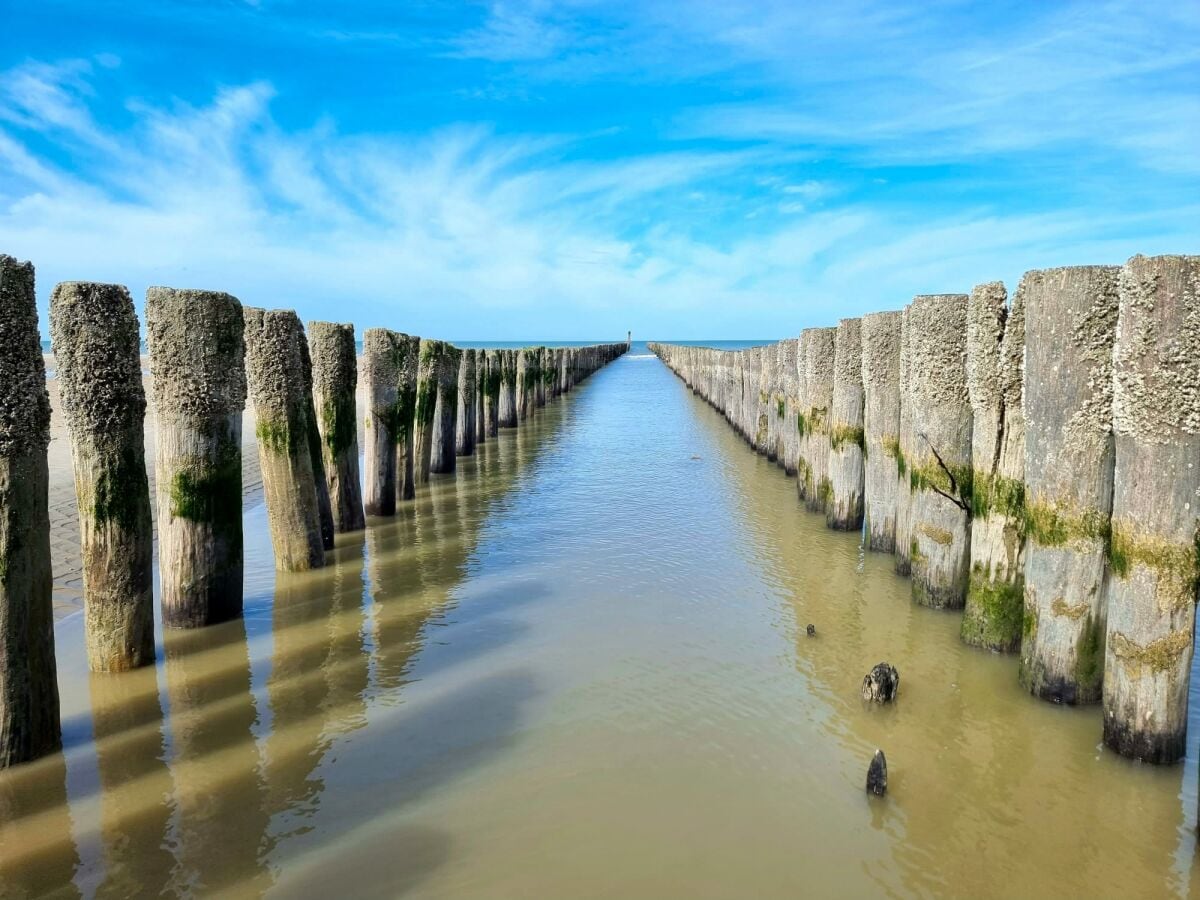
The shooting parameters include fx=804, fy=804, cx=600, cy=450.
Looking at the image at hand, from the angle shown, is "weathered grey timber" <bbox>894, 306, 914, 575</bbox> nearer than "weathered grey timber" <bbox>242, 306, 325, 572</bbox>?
Yes

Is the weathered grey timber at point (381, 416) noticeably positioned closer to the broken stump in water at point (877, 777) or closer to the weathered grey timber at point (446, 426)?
the weathered grey timber at point (446, 426)

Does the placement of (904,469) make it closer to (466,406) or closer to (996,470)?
(996,470)

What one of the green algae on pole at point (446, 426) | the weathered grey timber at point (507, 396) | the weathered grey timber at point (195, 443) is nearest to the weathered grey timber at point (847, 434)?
the weathered grey timber at point (195, 443)

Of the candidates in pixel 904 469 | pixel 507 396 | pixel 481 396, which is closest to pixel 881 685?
pixel 904 469

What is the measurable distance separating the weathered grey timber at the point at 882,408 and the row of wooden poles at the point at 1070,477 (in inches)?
21.3

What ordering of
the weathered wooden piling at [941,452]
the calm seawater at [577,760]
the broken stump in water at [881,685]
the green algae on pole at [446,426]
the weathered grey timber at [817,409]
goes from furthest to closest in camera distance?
the green algae on pole at [446,426], the weathered grey timber at [817,409], the weathered wooden piling at [941,452], the broken stump in water at [881,685], the calm seawater at [577,760]

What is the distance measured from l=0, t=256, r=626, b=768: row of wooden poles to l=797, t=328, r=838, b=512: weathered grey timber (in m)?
5.53

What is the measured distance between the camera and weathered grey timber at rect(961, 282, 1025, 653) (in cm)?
542

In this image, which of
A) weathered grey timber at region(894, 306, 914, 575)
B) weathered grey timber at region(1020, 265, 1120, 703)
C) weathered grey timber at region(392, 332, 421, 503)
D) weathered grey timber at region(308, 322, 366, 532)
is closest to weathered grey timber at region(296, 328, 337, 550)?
weathered grey timber at region(308, 322, 366, 532)

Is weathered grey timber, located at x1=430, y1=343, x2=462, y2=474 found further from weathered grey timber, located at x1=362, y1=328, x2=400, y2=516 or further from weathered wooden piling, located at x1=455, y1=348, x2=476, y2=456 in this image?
weathered grey timber, located at x1=362, y1=328, x2=400, y2=516

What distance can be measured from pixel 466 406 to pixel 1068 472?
13037mm

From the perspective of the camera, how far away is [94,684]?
203 inches

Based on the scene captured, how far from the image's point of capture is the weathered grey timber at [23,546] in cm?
406

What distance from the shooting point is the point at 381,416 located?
1012 centimetres
